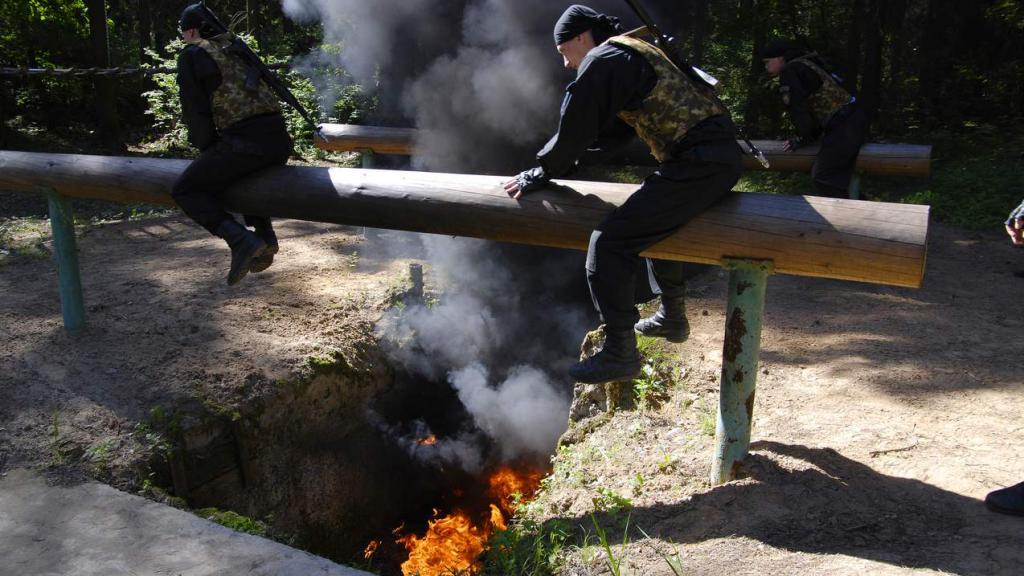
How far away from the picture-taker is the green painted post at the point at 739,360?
3.38 metres

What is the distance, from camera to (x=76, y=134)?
47.0 ft

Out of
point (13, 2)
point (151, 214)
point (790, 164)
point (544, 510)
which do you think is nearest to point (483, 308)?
point (790, 164)

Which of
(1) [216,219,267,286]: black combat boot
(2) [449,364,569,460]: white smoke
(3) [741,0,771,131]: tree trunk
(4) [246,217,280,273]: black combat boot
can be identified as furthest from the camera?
(3) [741,0,771,131]: tree trunk

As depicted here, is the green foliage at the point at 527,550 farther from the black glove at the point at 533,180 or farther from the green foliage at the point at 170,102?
the green foliage at the point at 170,102

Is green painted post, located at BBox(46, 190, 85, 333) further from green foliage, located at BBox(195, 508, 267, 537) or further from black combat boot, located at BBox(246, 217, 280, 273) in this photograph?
green foliage, located at BBox(195, 508, 267, 537)

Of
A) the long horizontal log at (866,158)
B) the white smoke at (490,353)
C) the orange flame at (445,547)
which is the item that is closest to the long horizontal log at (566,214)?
the orange flame at (445,547)

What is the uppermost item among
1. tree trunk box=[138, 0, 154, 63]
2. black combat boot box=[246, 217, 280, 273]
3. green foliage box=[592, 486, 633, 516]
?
tree trunk box=[138, 0, 154, 63]

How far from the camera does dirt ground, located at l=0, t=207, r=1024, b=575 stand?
3.15 metres

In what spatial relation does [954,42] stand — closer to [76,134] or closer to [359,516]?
[359,516]

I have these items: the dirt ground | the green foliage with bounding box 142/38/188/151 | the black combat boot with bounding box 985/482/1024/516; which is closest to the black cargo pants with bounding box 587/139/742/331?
the dirt ground

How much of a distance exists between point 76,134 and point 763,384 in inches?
568

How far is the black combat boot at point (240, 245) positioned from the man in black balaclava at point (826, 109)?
182 inches

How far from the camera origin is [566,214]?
3.58 meters

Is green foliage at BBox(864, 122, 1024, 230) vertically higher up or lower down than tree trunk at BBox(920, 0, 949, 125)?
lower down
